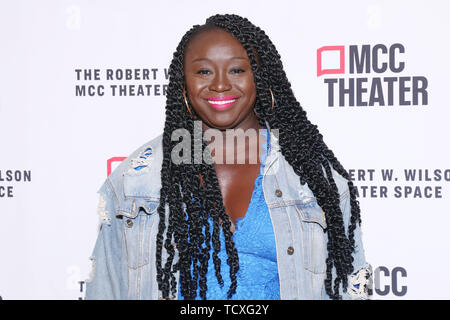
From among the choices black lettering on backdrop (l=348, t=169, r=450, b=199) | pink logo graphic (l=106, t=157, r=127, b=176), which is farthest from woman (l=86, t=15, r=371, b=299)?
pink logo graphic (l=106, t=157, r=127, b=176)

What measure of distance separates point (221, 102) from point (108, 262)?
680mm

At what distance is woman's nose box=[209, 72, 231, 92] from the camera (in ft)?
4.95

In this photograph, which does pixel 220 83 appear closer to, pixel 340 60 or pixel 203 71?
pixel 203 71

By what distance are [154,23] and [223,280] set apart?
54.6 inches

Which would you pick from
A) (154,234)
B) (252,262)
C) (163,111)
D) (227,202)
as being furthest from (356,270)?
(163,111)

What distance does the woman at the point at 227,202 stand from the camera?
1.54 m

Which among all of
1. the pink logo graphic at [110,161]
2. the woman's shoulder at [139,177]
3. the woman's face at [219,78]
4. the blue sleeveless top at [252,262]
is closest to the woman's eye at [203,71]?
the woman's face at [219,78]

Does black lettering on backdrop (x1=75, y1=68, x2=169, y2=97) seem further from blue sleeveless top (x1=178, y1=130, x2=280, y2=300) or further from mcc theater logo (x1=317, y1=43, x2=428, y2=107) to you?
blue sleeveless top (x1=178, y1=130, x2=280, y2=300)

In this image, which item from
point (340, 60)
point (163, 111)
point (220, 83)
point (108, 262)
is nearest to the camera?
point (220, 83)

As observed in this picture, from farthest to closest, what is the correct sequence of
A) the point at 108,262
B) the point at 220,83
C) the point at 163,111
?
the point at 163,111, the point at 108,262, the point at 220,83

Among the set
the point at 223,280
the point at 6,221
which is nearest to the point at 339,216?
the point at 223,280

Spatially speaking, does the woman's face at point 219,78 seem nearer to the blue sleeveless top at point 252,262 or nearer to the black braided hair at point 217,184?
the black braided hair at point 217,184

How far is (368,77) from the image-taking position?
2.25 metres

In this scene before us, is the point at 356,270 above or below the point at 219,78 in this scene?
below
